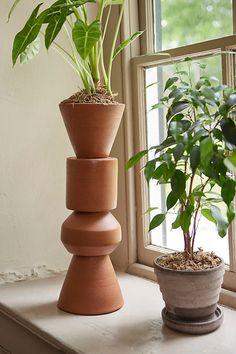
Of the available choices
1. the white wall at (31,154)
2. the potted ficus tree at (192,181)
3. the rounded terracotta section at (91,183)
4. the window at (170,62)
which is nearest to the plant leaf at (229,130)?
the potted ficus tree at (192,181)

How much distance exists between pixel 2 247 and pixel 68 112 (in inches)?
21.9

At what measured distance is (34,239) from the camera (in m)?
1.73

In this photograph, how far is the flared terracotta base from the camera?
1409mm

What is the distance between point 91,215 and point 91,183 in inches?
3.7

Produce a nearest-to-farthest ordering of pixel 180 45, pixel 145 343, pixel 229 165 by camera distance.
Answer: pixel 229 165 → pixel 145 343 → pixel 180 45

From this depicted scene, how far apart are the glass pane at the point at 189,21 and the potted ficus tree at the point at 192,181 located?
295 mm

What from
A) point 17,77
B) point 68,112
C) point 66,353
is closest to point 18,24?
point 17,77

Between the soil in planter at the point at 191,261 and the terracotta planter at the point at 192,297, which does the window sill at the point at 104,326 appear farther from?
the soil in planter at the point at 191,261

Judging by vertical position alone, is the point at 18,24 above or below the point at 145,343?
above

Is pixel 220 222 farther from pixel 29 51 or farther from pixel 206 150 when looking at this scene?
pixel 29 51

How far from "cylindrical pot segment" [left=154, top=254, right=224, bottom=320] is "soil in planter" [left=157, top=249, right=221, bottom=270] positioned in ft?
0.08

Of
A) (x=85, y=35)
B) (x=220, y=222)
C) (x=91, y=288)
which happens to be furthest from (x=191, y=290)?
(x=85, y=35)

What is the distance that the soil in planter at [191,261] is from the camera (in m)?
1.24

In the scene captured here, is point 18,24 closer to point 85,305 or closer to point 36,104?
point 36,104
